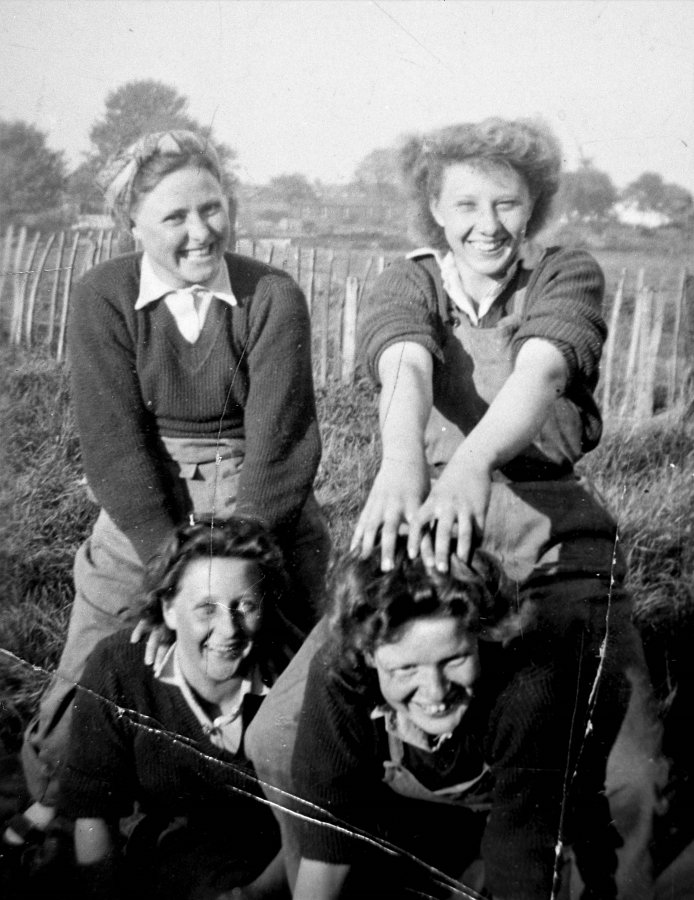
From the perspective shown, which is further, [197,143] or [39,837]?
[39,837]

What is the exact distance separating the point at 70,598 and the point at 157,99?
34.3 inches

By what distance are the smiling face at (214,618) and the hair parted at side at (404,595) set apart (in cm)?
16

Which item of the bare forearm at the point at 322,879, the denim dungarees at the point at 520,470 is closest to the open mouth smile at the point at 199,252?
the denim dungarees at the point at 520,470

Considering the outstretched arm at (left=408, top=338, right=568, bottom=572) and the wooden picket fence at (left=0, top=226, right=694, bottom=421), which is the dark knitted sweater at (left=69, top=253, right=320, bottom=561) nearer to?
the wooden picket fence at (left=0, top=226, right=694, bottom=421)

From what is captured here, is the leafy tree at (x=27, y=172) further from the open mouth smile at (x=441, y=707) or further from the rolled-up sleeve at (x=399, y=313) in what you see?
the open mouth smile at (x=441, y=707)

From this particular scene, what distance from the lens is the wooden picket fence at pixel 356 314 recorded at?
173 cm

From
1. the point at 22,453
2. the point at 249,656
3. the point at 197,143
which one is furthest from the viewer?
the point at 22,453

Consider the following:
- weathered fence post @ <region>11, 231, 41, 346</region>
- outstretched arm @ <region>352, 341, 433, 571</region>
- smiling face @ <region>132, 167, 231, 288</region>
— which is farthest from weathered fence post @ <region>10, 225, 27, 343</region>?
outstretched arm @ <region>352, 341, 433, 571</region>

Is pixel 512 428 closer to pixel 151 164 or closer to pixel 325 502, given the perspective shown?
pixel 325 502

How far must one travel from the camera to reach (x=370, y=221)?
175 cm

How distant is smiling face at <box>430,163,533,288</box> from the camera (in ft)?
5.26

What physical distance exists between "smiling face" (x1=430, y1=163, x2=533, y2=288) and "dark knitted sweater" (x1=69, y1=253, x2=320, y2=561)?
28 cm

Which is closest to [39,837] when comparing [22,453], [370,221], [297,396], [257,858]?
[257,858]

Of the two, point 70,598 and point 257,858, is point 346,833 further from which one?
point 70,598
